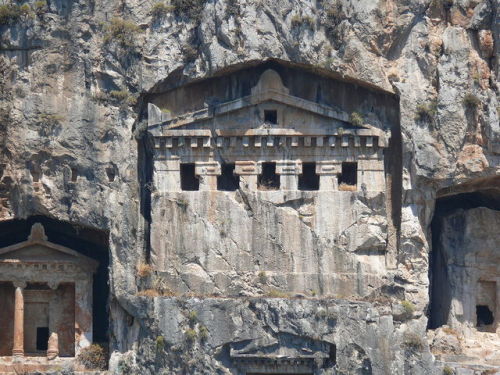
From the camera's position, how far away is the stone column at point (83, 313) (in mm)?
46312

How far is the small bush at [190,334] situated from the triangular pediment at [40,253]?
4042 millimetres

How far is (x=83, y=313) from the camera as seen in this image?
1833 inches

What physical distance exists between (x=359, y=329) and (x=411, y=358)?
1385 mm

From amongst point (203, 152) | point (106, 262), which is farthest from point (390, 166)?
point (106, 262)

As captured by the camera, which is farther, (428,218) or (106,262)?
(106,262)

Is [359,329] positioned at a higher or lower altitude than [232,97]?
lower

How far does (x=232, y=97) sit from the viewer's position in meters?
45.1

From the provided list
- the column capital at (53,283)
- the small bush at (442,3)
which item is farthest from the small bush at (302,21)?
the column capital at (53,283)

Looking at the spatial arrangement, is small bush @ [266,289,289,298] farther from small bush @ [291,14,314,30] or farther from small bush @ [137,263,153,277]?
small bush @ [291,14,314,30]

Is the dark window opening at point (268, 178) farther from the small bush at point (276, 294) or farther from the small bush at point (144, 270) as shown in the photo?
the small bush at point (144, 270)

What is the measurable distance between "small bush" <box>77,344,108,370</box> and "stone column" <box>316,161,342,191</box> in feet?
22.3

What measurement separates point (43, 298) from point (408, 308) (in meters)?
9.59

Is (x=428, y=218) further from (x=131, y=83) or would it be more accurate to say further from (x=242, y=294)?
(x=131, y=83)

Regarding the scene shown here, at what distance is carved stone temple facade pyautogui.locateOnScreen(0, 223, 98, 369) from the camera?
152 ft
